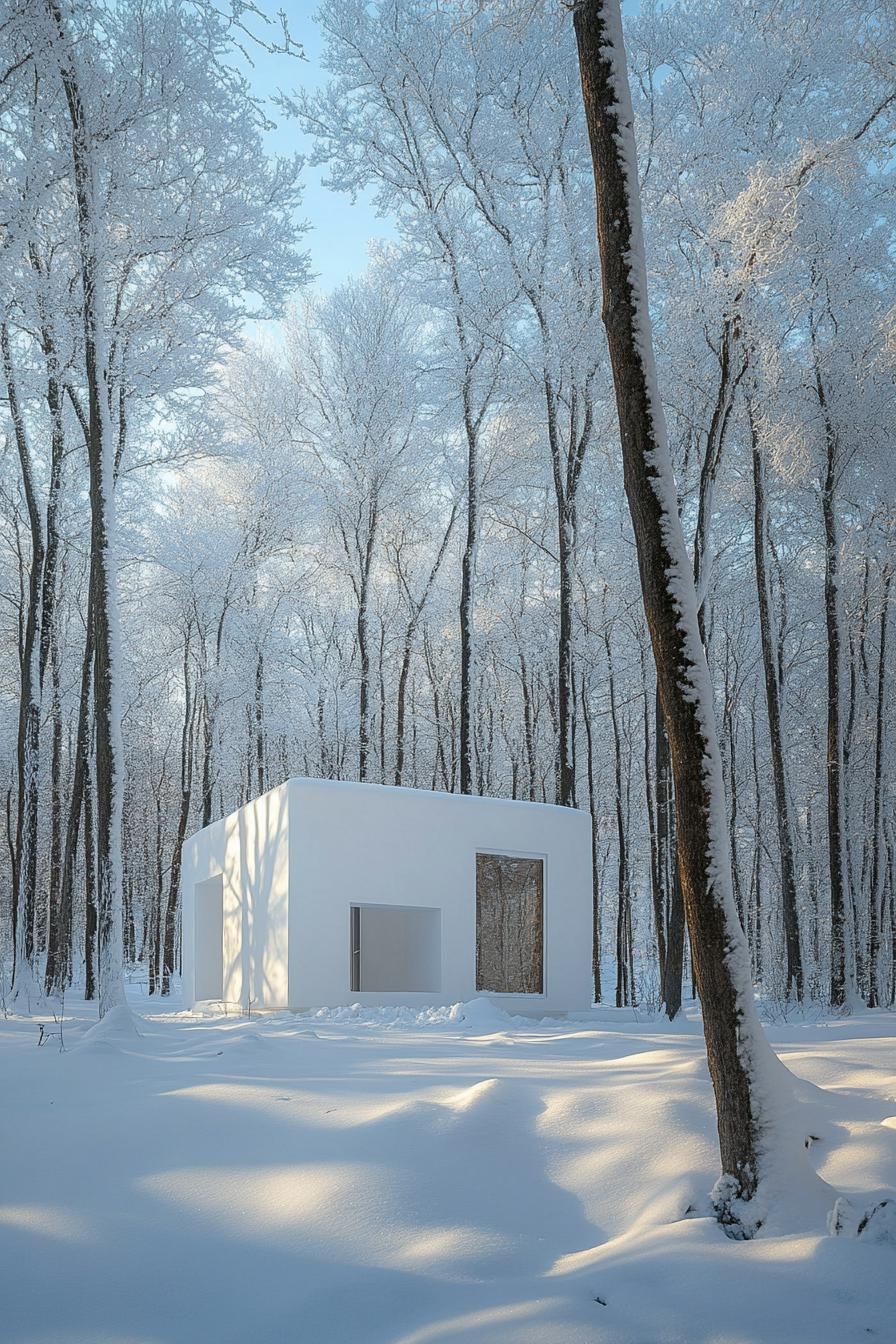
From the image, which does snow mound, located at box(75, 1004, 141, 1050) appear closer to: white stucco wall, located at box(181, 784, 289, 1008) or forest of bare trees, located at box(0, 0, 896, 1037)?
forest of bare trees, located at box(0, 0, 896, 1037)

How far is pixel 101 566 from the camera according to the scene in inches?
358

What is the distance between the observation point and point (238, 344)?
1208 centimetres

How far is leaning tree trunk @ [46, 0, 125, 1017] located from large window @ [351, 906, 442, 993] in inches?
153

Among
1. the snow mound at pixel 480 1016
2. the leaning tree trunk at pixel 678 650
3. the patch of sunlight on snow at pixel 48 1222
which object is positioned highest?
the leaning tree trunk at pixel 678 650

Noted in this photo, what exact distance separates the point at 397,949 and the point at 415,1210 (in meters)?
12.7

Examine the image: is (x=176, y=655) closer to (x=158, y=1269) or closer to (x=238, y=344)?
(x=238, y=344)

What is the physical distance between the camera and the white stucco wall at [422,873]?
35.9ft

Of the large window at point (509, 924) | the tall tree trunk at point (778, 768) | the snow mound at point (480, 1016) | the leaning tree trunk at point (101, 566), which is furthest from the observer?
the tall tree trunk at point (778, 768)

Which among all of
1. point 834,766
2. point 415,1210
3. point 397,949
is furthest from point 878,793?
point 415,1210

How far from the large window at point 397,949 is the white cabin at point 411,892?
5 centimetres

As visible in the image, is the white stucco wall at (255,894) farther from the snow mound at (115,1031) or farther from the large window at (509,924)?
the snow mound at (115,1031)

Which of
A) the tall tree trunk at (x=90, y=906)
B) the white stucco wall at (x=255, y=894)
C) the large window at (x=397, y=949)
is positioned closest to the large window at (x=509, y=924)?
the large window at (x=397, y=949)

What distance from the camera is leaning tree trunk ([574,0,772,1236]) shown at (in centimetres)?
322

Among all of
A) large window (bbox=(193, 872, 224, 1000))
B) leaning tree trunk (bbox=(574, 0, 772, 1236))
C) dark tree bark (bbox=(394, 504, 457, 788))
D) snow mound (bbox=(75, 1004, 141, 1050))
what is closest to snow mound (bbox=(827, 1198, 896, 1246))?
leaning tree trunk (bbox=(574, 0, 772, 1236))
